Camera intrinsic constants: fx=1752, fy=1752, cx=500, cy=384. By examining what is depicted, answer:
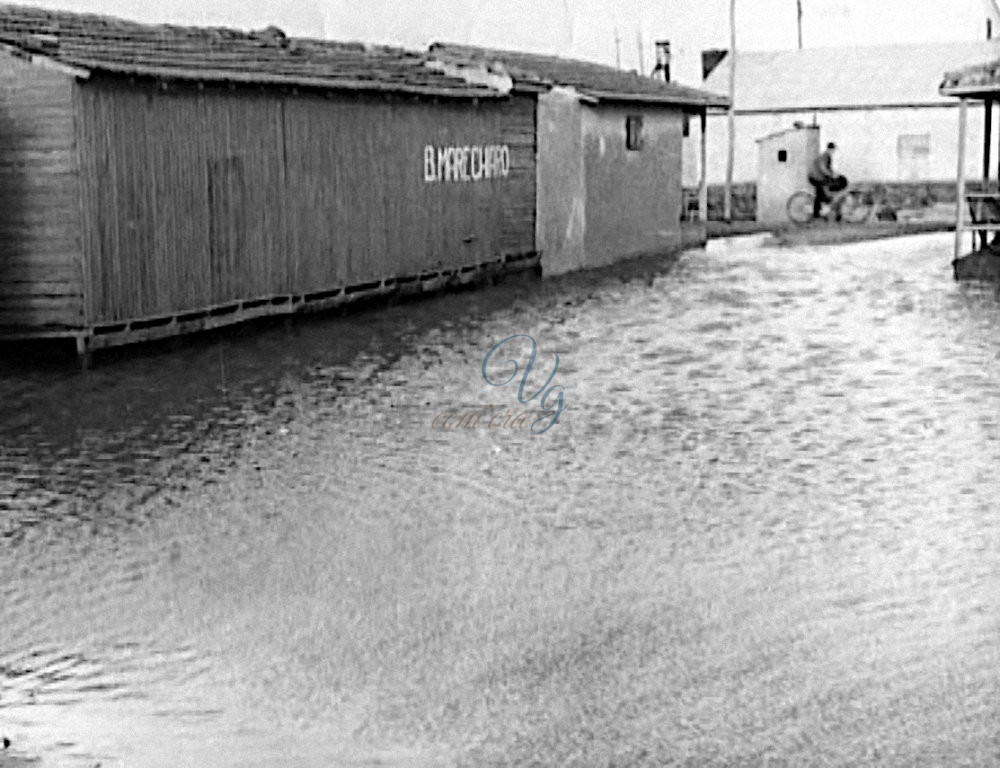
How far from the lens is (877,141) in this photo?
184ft

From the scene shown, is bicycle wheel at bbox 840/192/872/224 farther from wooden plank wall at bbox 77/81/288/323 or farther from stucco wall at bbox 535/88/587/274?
wooden plank wall at bbox 77/81/288/323

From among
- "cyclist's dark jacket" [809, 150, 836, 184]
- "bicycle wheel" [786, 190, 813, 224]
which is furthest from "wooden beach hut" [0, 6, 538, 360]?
"bicycle wheel" [786, 190, 813, 224]

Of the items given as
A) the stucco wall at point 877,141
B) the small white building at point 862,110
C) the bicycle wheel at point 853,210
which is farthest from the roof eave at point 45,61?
the stucco wall at point 877,141

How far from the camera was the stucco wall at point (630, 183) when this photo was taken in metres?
34.7

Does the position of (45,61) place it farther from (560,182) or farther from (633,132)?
(633,132)

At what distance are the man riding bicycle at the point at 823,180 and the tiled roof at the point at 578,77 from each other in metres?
5.74

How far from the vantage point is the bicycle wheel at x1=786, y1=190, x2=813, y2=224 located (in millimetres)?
48188

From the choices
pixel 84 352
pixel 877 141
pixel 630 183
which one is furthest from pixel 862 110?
pixel 84 352

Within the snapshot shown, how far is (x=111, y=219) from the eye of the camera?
63.6ft

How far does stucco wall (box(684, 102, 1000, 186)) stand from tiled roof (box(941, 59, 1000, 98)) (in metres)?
25.1

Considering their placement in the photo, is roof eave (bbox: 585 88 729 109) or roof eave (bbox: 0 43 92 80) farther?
roof eave (bbox: 585 88 729 109)

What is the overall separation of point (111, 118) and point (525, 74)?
13938 mm

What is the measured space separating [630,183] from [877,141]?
71.5ft

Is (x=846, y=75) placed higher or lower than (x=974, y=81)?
higher
